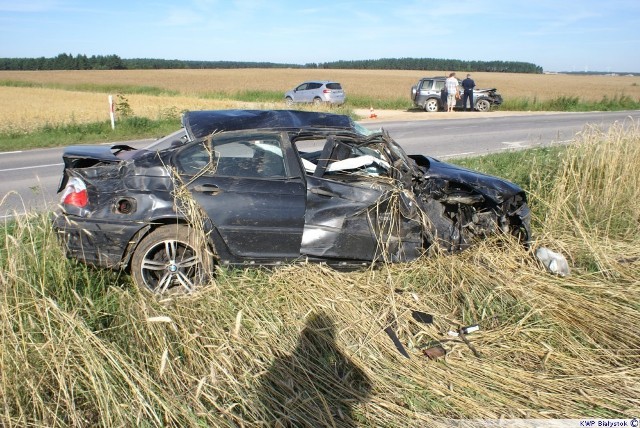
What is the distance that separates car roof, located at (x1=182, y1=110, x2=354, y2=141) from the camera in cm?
475

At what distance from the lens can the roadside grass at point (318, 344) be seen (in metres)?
2.78

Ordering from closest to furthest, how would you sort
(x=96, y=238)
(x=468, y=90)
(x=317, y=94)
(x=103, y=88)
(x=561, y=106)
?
1. (x=96, y=238)
2. (x=468, y=90)
3. (x=317, y=94)
4. (x=561, y=106)
5. (x=103, y=88)

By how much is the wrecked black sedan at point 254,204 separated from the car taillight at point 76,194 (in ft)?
0.04

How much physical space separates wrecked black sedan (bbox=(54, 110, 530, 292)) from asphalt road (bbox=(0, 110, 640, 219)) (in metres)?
1.76

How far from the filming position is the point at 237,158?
15.0ft

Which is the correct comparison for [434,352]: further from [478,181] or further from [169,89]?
[169,89]

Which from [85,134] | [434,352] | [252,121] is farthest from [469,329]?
[85,134]

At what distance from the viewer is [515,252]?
Result: 195 inches

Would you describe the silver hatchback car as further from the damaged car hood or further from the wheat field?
the damaged car hood

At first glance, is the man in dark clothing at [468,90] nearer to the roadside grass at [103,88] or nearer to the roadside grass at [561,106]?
the roadside grass at [561,106]

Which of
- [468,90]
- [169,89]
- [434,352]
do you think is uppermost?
[169,89]

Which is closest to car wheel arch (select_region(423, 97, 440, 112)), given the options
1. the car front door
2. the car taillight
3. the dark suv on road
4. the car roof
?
the dark suv on road

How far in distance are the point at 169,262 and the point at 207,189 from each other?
2.22 ft

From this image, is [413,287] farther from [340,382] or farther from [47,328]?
[47,328]
